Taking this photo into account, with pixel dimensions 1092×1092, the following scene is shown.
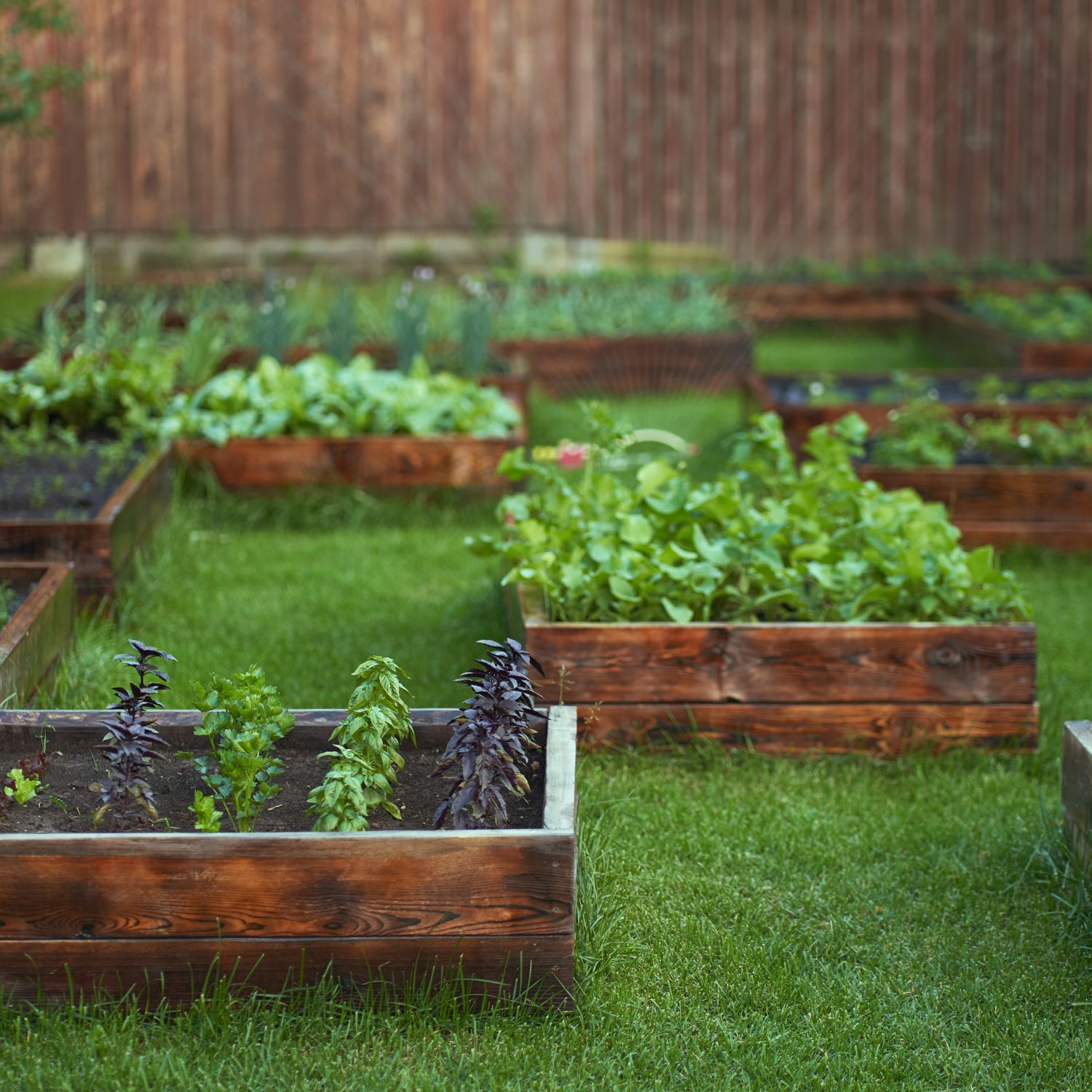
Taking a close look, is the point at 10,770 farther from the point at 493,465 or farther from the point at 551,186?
the point at 551,186

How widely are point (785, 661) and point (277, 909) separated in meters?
1.53

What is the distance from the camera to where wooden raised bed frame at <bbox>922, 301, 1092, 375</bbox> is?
7.55 metres

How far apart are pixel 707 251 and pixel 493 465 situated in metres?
6.72

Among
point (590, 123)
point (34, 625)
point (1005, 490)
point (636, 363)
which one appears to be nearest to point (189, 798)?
point (34, 625)

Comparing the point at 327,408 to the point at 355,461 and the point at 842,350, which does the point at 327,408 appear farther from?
the point at 842,350

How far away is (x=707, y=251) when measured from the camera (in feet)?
38.3

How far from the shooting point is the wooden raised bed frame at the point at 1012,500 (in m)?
5.12

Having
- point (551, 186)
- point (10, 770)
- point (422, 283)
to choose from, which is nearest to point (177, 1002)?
point (10, 770)

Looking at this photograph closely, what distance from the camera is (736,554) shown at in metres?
3.57

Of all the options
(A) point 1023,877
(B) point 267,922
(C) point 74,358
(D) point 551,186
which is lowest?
(A) point 1023,877

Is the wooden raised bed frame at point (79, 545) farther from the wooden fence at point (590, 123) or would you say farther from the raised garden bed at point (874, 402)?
the wooden fence at point (590, 123)

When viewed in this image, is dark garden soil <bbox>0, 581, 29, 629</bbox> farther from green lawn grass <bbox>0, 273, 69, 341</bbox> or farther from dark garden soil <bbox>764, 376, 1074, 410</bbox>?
green lawn grass <bbox>0, 273, 69, 341</bbox>

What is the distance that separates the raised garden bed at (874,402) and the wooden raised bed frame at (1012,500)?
70 cm

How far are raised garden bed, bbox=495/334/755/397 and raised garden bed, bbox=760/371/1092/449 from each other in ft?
3.13
